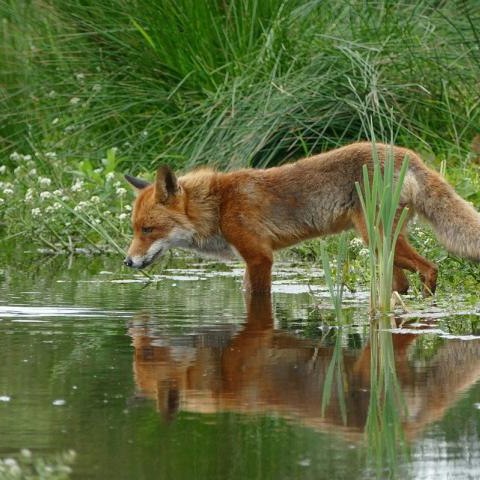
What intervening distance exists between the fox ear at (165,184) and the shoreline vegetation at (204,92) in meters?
2.23

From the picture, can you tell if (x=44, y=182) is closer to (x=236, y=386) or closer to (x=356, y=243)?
(x=356, y=243)

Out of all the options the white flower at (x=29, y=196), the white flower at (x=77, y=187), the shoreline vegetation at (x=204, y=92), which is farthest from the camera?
the shoreline vegetation at (x=204, y=92)

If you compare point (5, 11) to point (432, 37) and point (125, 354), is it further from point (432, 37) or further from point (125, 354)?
point (125, 354)

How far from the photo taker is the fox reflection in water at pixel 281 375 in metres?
5.56

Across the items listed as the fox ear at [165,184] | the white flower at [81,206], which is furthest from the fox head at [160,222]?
the white flower at [81,206]

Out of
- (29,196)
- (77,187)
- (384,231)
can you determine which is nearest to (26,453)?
(384,231)

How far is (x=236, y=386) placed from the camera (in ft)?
20.0

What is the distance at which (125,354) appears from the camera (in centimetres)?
704

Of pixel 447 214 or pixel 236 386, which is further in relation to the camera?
pixel 447 214

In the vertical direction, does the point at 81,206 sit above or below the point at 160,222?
above

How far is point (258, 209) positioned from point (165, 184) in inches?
28.4

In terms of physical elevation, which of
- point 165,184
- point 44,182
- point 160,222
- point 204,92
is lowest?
point 160,222

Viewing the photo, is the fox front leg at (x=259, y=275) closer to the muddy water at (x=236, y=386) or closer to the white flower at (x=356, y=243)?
the muddy water at (x=236, y=386)

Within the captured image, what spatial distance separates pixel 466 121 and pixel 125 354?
26.1 feet
